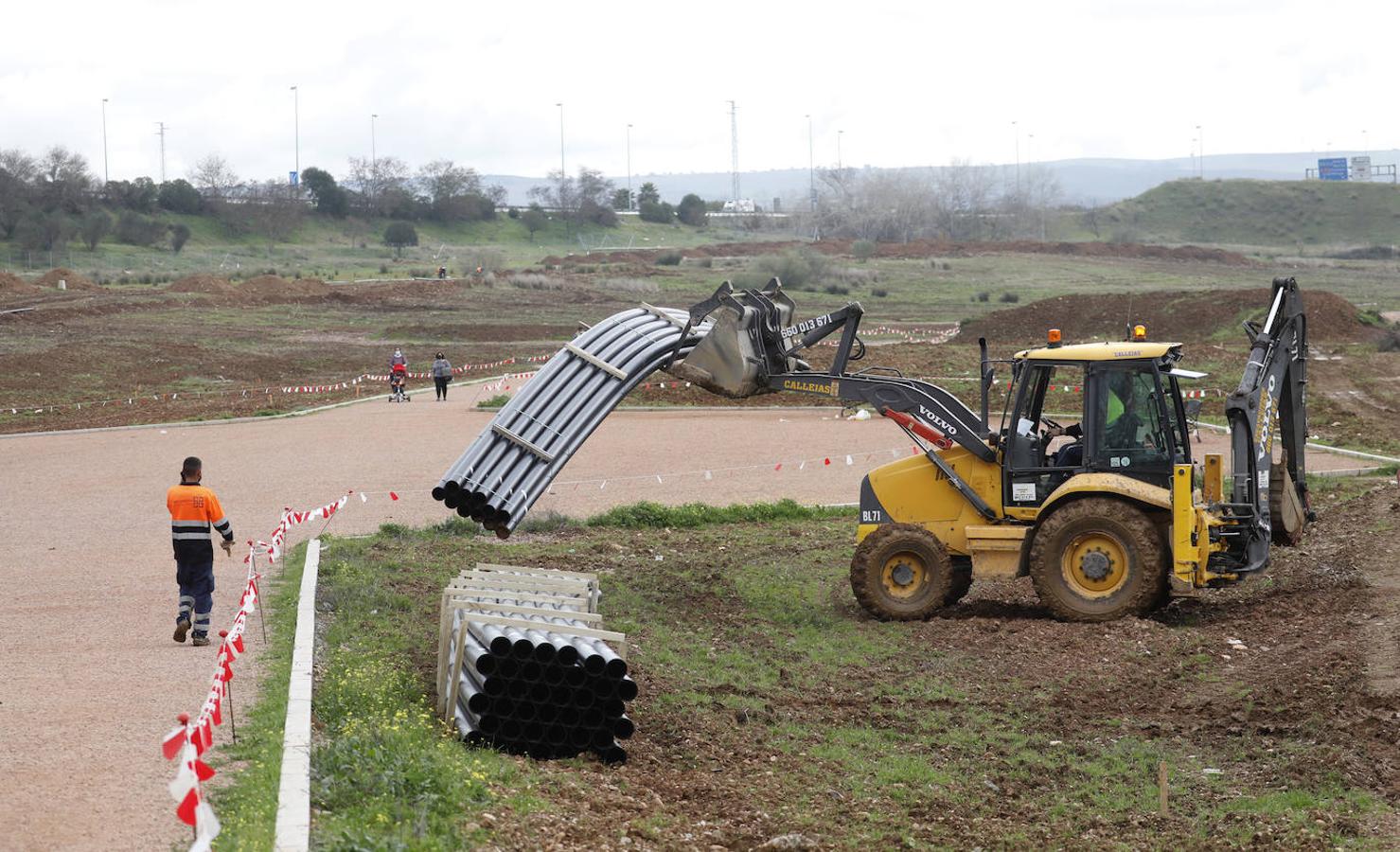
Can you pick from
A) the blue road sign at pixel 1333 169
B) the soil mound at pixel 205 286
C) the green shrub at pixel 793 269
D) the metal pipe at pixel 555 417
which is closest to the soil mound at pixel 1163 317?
the green shrub at pixel 793 269

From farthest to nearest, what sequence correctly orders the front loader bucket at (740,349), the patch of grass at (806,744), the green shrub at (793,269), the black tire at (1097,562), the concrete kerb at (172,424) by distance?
the green shrub at (793,269) < the concrete kerb at (172,424) < the front loader bucket at (740,349) < the black tire at (1097,562) < the patch of grass at (806,744)

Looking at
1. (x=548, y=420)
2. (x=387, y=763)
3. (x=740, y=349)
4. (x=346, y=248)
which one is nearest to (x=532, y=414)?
(x=548, y=420)

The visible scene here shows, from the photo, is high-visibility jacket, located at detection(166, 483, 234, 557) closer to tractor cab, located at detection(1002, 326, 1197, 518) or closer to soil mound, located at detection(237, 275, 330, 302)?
tractor cab, located at detection(1002, 326, 1197, 518)

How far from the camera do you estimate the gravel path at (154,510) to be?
31.1ft

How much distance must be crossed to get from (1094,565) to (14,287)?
2744 inches

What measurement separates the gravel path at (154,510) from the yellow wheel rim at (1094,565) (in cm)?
732

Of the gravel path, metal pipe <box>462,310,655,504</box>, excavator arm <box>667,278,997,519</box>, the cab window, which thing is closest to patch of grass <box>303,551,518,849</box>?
the gravel path

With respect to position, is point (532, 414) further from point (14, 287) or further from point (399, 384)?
point (14, 287)

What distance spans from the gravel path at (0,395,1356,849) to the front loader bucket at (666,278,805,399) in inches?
198

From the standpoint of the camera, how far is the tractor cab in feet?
45.8

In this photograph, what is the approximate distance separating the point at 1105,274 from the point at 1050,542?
82741 millimetres

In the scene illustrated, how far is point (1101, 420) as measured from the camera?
14156 mm

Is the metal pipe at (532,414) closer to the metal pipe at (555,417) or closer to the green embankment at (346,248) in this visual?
the metal pipe at (555,417)

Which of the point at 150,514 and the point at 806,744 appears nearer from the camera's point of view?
the point at 806,744
